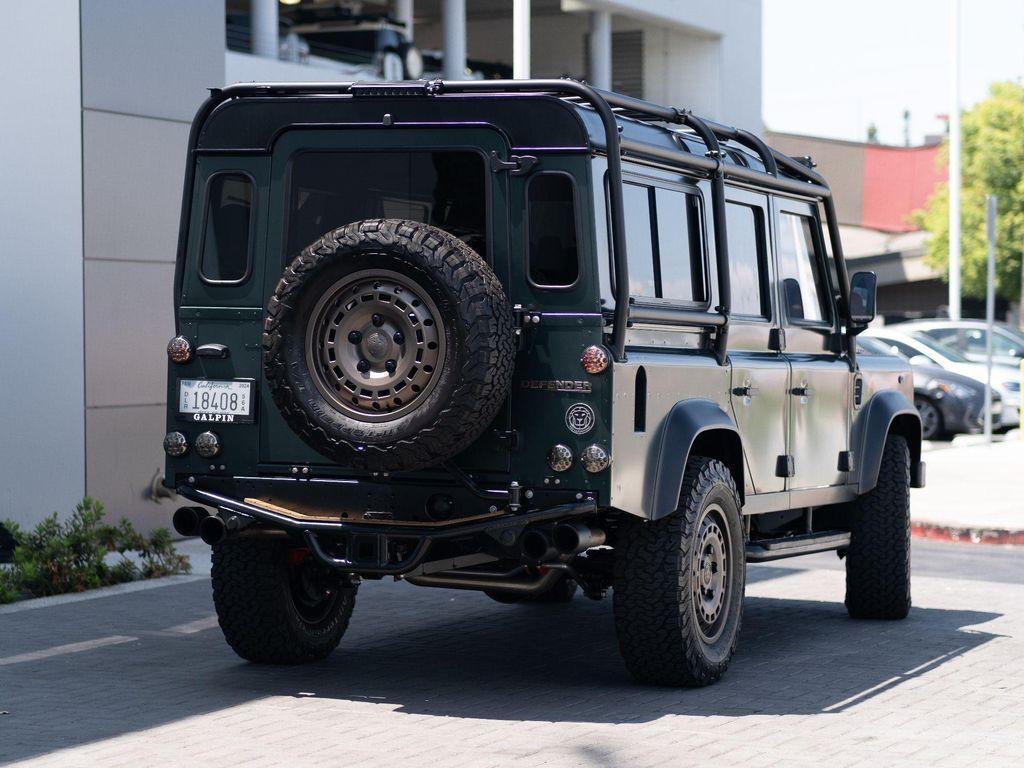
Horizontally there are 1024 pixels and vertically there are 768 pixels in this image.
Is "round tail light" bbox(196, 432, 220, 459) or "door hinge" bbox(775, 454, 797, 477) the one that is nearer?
"round tail light" bbox(196, 432, 220, 459)

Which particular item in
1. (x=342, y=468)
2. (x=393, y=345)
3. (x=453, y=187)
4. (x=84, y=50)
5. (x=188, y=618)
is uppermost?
(x=84, y=50)

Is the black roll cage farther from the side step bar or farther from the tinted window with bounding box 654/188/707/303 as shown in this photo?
the side step bar

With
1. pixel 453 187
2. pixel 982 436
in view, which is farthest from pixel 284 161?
pixel 982 436

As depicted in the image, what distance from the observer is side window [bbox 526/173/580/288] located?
7.64m

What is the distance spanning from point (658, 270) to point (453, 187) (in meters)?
1.05

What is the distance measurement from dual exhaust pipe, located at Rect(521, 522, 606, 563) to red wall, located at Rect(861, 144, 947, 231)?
61.2 metres

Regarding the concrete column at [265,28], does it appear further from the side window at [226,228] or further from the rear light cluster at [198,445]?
the rear light cluster at [198,445]

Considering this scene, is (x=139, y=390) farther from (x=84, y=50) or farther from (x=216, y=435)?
(x=216, y=435)

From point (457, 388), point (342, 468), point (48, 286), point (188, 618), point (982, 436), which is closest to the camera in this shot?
point (457, 388)

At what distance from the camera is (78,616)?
10.3 meters

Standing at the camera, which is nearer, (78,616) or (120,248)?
(78,616)

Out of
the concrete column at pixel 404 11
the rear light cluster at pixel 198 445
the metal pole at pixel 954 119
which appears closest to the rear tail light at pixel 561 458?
the rear light cluster at pixel 198 445

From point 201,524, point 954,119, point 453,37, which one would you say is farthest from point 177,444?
point 954,119

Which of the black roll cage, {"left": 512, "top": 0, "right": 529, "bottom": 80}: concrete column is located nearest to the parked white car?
{"left": 512, "top": 0, "right": 529, "bottom": 80}: concrete column
